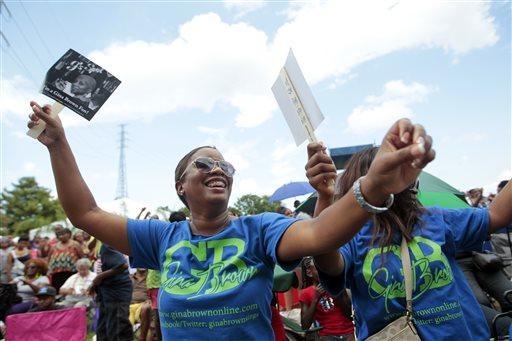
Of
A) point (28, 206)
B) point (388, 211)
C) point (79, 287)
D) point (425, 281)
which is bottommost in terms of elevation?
point (425, 281)

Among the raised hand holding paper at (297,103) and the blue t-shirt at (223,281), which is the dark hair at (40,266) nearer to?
the blue t-shirt at (223,281)

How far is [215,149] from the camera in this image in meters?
2.35

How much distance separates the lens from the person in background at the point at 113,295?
6.61 meters

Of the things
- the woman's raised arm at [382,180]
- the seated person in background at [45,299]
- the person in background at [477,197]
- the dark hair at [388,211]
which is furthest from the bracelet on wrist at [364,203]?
the person in background at [477,197]

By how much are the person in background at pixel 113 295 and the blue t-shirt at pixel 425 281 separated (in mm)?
5087

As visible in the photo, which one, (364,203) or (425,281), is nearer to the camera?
(364,203)

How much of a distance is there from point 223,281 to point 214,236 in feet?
0.78

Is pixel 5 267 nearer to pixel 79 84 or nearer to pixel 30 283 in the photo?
pixel 30 283

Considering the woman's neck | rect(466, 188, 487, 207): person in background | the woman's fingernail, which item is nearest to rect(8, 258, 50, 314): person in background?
the woman's neck

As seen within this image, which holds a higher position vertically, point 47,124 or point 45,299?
point 45,299

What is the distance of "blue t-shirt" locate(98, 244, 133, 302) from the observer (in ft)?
21.7

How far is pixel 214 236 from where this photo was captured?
6.67 ft

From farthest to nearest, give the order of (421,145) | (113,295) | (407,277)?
(113,295), (407,277), (421,145)

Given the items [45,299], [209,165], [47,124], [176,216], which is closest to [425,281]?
[209,165]
